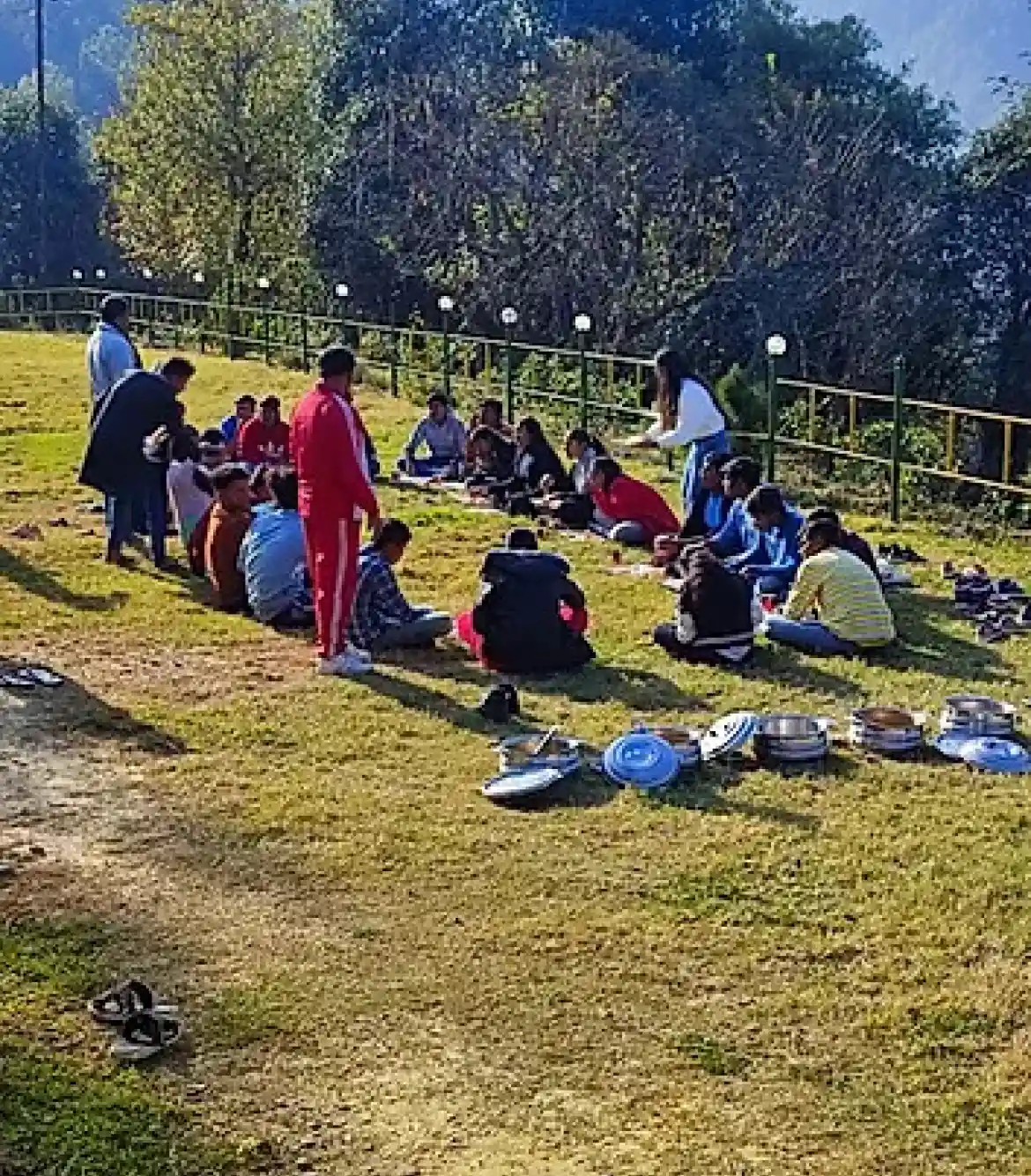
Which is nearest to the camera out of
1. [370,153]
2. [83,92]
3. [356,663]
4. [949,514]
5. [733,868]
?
[733,868]

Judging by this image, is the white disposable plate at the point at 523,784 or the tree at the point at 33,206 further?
the tree at the point at 33,206

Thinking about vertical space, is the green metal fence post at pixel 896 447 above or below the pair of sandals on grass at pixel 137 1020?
above

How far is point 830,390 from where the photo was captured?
455 inches

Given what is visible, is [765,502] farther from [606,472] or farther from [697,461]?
[606,472]

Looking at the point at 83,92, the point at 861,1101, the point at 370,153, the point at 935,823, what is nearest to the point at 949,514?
the point at 935,823

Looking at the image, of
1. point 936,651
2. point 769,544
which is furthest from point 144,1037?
point 769,544

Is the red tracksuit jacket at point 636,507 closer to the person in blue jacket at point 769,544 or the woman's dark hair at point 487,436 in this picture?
the person in blue jacket at point 769,544

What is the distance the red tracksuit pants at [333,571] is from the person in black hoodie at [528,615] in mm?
554

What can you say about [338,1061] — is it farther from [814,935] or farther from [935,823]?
[935,823]

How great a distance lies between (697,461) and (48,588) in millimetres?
3504

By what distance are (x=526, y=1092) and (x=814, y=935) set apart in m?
1.10

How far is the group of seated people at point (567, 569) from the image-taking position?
23.6ft

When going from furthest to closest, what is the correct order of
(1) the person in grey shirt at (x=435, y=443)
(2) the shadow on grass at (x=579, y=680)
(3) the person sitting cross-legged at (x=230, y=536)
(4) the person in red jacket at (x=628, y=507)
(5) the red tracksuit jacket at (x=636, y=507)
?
(1) the person in grey shirt at (x=435, y=443)
(5) the red tracksuit jacket at (x=636, y=507)
(4) the person in red jacket at (x=628, y=507)
(3) the person sitting cross-legged at (x=230, y=536)
(2) the shadow on grass at (x=579, y=680)

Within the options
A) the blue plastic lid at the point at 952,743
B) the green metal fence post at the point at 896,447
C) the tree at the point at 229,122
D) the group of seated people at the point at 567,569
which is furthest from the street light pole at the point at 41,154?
the blue plastic lid at the point at 952,743
